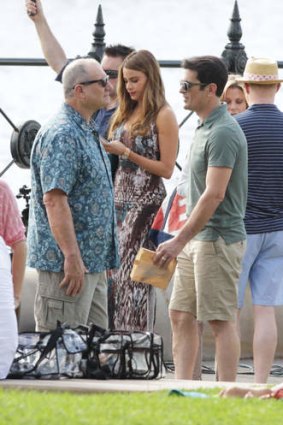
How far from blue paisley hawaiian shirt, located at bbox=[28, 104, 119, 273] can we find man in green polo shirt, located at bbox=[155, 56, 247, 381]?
0.42 metres

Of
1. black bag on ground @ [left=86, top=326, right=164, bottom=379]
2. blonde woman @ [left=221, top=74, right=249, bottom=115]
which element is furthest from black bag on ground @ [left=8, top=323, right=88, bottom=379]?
blonde woman @ [left=221, top=74, right=249, bottom=115]

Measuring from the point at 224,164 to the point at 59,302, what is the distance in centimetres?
105

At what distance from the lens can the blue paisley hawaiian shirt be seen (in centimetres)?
779

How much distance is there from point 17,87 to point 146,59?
166 inches

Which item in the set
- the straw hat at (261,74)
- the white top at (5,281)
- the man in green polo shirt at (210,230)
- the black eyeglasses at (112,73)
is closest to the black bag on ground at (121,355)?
the white top at (5,281)

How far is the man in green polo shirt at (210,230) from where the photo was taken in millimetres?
8117

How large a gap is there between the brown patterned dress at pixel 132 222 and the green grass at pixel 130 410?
2.08m

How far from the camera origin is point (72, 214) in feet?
25.8

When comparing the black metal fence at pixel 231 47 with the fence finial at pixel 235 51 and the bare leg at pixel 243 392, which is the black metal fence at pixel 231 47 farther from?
the bare leg at pixel 243 392

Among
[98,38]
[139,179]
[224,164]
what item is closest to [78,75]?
[224,164]

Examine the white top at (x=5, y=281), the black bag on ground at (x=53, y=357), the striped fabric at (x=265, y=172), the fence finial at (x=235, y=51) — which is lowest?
the black bag on ground at (x=53, y=357)

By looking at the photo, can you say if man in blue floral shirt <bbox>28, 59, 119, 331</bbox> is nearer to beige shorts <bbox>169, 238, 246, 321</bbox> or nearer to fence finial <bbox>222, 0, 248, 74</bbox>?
beige shorts <bbox>169, 238, 246, 321</bbox>

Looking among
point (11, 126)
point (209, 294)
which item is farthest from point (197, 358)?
point (11, 126)

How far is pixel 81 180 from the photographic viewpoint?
7855 mm
